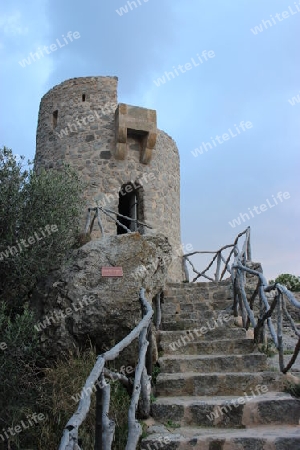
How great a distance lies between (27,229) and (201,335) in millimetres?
2640

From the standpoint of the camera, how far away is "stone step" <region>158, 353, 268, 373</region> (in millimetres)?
4129

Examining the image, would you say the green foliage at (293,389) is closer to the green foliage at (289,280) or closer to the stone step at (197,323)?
the stone step at (197,323)

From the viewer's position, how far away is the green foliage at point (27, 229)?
4.96 metres

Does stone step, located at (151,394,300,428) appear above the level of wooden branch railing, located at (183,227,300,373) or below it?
below

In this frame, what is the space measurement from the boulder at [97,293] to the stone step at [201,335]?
56cm

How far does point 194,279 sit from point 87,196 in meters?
3.31

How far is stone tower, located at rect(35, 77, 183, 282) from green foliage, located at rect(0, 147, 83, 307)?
117 inches

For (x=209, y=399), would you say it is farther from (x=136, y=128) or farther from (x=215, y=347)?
(x=136, y=128)

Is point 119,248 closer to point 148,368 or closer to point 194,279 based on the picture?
point 148,368

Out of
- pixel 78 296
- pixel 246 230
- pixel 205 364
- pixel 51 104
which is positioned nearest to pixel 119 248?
pixel 78 296

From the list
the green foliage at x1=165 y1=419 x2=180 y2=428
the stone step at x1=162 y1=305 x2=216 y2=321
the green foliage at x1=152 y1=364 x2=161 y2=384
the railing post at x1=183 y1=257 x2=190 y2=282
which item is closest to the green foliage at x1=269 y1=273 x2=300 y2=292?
the railing post at x1=183 y1=257 x2=190 y2=282

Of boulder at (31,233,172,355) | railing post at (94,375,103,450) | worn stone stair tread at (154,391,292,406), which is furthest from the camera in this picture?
boulder at (31,233,172,355)

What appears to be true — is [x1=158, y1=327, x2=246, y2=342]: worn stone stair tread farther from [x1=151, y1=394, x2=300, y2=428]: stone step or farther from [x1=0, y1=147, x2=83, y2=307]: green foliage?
[x1=0, y1=147, x2=83, y2=307]: green foliage

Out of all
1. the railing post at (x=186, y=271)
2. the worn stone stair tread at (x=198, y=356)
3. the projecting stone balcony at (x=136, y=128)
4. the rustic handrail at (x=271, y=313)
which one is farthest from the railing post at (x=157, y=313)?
the projecting stone balcony at (x=136, y=128)
